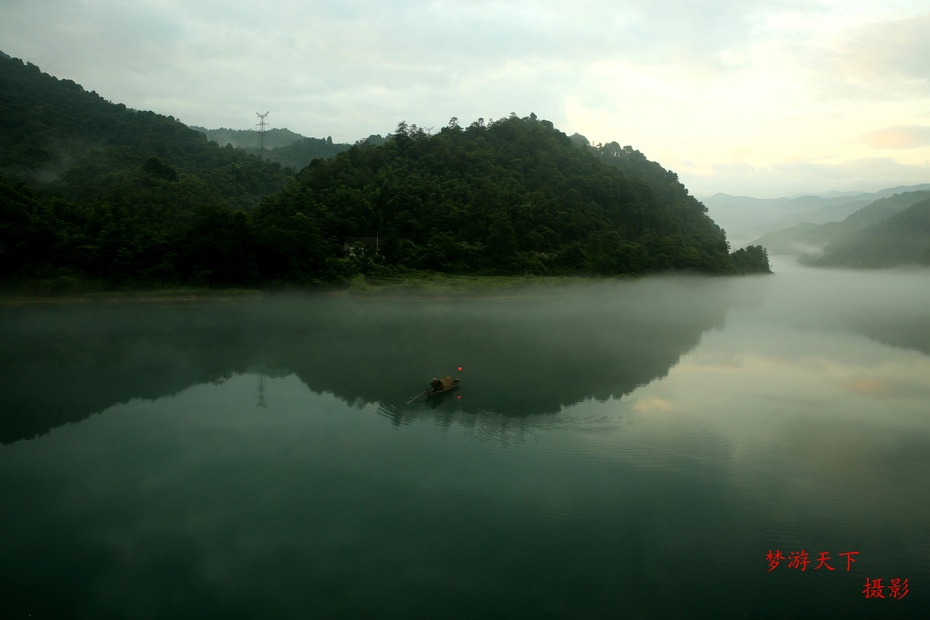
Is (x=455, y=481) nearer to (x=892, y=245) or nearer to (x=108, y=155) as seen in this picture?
(x=108, y=155)

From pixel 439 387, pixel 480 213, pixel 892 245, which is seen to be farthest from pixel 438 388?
pixel 892 245

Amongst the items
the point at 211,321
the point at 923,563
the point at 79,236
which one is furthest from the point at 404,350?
the point at 79,236

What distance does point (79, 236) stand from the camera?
19.5 metres

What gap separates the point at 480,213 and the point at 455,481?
24301 mm

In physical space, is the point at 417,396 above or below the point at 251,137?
below

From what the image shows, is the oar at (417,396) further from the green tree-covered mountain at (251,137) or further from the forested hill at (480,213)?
the green tree-covered mountain at (251,137)

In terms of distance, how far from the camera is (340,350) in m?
14.6

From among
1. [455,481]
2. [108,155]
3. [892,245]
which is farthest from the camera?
[892,245]

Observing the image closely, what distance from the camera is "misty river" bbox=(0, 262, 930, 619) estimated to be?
16.7 ft

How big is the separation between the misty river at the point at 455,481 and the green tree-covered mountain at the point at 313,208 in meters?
6.33

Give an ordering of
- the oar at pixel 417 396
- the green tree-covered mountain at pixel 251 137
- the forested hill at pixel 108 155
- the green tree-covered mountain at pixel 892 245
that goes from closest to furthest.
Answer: the oar at pixel 417 396, the forested hill at pixel 108 155, the green tree-covered mountain at pixel 892 245, the green tree-covered mountain at pixel 251 137

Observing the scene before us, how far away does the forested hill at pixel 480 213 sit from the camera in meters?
26.6

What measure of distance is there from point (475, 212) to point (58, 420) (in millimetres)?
23281

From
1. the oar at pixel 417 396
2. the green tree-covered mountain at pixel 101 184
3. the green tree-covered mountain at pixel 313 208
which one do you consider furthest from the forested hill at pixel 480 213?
the oar at pixel 417 396
